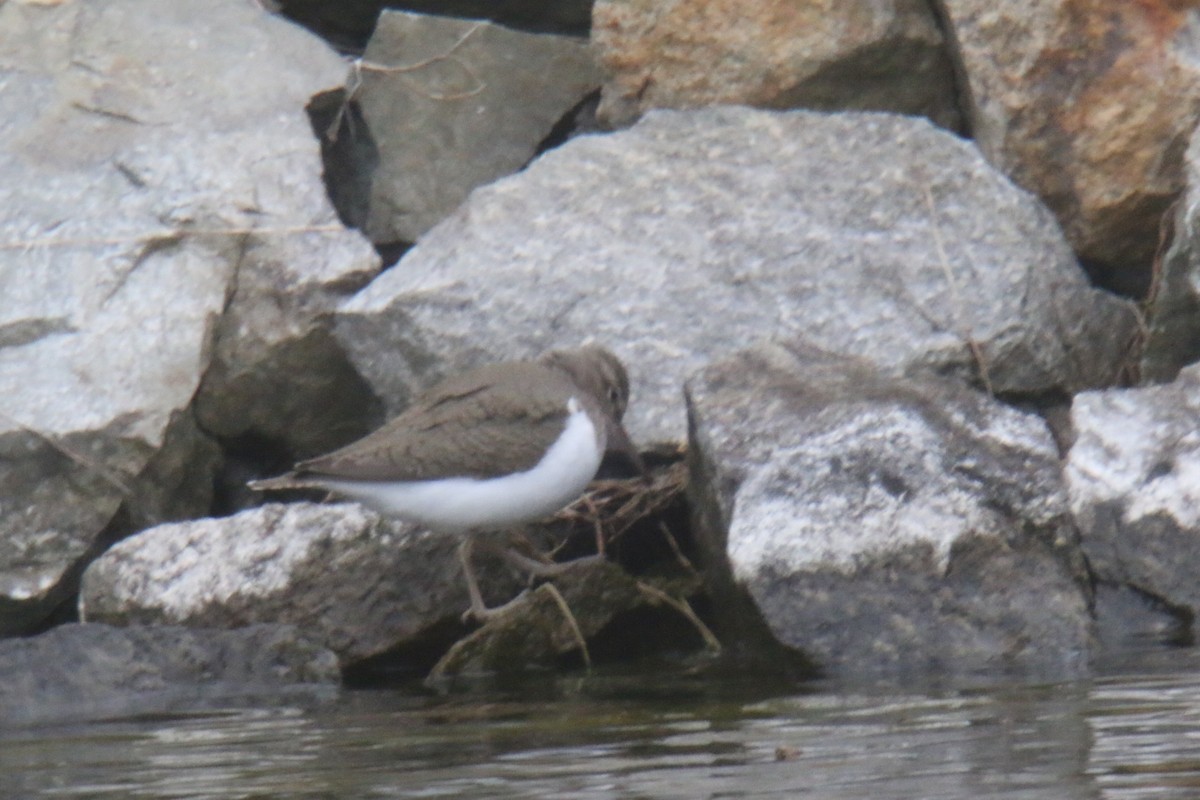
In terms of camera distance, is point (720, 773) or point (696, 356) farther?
point (696, 356)

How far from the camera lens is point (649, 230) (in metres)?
7.93

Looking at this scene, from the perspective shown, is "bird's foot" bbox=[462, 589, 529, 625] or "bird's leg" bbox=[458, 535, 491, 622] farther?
"bird's leg" bbox=[458, 535, 491, 622]

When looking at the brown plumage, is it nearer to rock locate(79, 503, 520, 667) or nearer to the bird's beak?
the bird's beak

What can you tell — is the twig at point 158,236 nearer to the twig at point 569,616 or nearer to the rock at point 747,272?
the rock at point 747,272

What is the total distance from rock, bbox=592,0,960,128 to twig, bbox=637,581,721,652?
2534 millimetres

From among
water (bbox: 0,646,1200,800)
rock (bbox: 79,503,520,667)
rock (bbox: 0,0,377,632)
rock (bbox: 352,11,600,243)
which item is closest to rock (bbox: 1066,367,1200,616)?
water (bbox: 0,646,1200,800)

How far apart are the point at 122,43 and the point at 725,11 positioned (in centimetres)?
258

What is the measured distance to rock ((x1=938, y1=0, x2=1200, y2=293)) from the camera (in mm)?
7965

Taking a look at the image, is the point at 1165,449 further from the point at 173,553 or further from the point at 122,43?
the point at 122,43

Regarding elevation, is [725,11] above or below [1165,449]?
above

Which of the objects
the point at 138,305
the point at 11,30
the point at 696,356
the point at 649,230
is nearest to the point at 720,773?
the point at 696,356

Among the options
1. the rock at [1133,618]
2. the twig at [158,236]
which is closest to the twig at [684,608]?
the rock at [1133,618]

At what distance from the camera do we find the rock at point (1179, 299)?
7.36 m

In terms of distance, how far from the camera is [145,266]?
814cm
